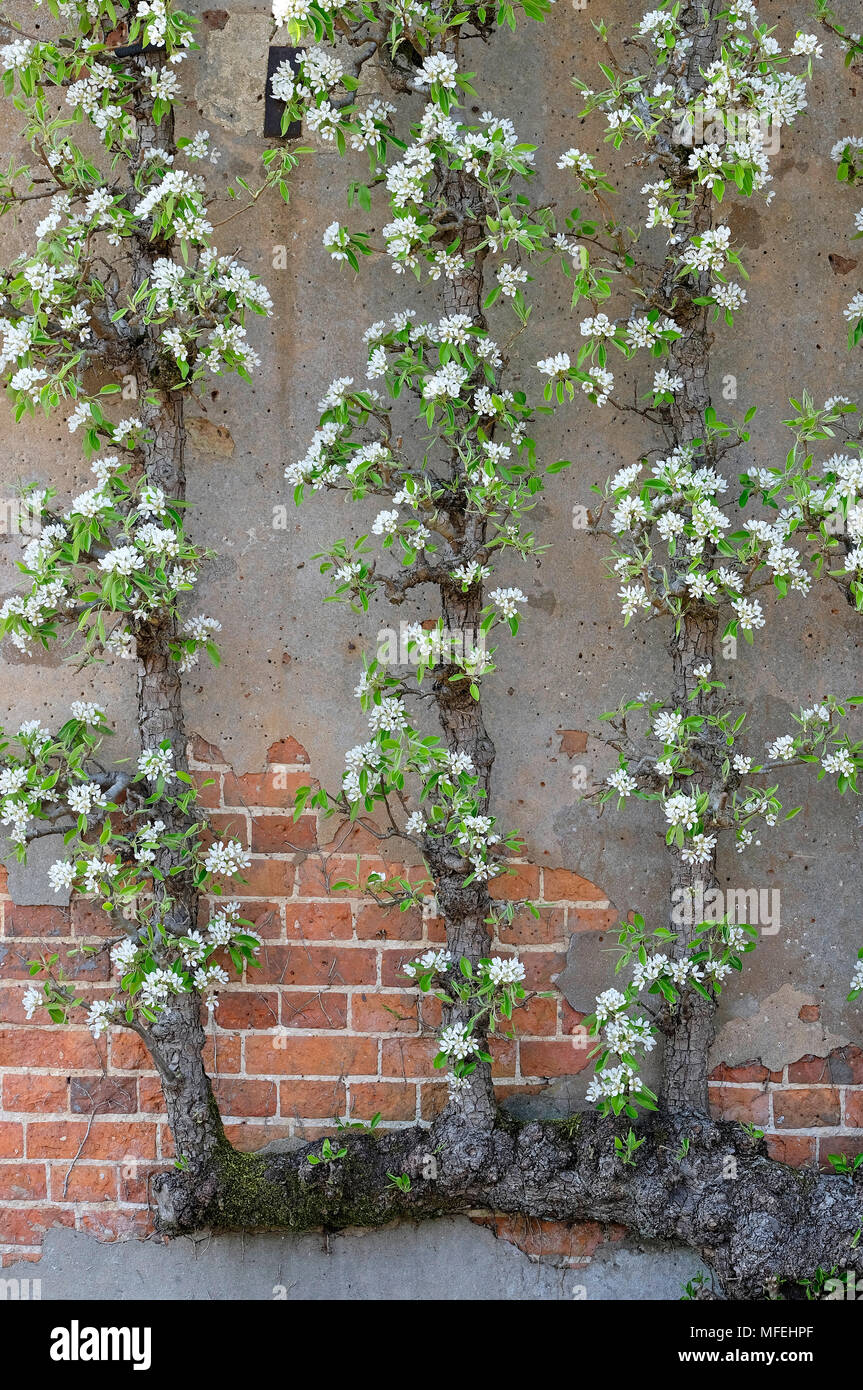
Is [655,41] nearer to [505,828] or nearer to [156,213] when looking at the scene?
[156,213]

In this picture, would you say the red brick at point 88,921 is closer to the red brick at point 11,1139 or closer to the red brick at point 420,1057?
the red brick at point 11,1139

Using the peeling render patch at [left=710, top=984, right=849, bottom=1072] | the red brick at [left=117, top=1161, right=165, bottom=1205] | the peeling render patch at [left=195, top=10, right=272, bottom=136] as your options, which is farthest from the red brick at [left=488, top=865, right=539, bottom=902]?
the peeling render patch at [left=195, top=10, right=272, bottom=136]

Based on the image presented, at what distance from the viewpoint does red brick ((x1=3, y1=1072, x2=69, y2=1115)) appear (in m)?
2.52

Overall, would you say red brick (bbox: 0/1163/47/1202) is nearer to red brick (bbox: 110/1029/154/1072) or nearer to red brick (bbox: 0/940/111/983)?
red brick (bbox: 110/1029/154/1072)

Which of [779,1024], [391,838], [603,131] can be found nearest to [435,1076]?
[391,838]

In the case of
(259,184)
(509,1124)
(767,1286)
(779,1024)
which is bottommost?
(767,1286)

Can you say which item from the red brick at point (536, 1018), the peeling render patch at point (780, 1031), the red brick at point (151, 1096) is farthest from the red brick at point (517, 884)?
the red brick at point (151, 1096)

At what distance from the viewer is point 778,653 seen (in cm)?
255

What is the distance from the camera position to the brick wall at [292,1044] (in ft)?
8.24

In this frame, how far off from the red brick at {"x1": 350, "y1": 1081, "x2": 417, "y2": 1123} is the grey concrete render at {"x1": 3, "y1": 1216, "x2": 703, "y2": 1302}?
0.24 meters

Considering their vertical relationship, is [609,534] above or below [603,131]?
below

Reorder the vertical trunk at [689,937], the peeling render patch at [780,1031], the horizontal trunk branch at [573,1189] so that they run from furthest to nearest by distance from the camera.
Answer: the peeling render patch at [780,1031] → the vertical trunk at [689,937] → the horizontal trunk branch at [573,1189]

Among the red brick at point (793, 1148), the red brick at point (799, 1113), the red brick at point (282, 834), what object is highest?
the red brick at point (282, 834)

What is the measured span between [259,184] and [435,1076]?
206 centimetres
